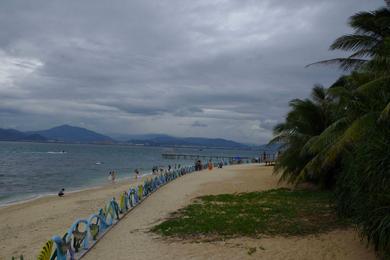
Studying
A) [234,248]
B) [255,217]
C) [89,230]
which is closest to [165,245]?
[234,248]

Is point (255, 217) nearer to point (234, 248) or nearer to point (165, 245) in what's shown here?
point (234, 248)

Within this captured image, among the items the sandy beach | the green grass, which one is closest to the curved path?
the sandy beach

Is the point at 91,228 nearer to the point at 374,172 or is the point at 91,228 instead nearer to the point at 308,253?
the point at 308,253

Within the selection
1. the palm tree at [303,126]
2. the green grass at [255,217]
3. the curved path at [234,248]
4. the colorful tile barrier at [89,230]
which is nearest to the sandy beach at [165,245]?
the curved path at [234,248]

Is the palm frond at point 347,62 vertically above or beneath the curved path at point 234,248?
above

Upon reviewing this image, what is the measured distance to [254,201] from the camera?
47.3 ft

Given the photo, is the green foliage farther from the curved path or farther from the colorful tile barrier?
the colorful tile barrier

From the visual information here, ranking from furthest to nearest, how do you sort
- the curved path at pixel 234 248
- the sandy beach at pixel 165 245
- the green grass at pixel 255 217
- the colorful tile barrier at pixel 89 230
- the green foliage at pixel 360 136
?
the green grass at pixel 255 217
the sandy beach at pixel 165 245
the curved path at pixel 234 248
the colorful tile barrier at pixel 89 230
the green foliage at pixel 360 136

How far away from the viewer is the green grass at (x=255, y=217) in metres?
9.43

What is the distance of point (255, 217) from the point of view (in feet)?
36.4

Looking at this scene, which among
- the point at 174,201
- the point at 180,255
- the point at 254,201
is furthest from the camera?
the point at 174,201

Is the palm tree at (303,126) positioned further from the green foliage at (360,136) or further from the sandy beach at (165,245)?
the sandy beach at (165,245)

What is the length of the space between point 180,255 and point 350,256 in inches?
128

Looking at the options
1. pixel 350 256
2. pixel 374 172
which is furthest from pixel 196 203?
pixel 374 172
